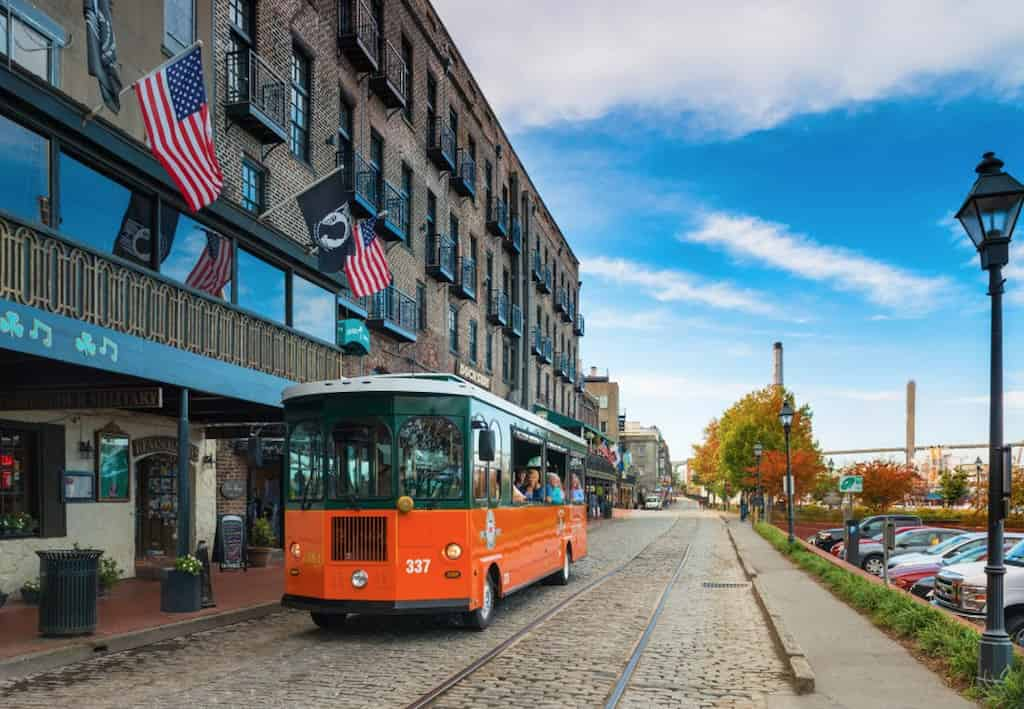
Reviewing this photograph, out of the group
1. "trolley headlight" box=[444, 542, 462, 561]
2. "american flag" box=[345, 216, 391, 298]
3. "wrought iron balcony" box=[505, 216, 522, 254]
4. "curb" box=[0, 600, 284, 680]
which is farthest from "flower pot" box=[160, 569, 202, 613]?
"wrought iron balcony" box=[505, 216, 522, 254]

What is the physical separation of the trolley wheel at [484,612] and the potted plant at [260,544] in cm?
923

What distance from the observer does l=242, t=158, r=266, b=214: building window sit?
1942cm

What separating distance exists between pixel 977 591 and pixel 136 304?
1201 cm

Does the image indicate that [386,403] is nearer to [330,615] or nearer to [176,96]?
[330,615]

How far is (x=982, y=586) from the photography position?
41.8 feet

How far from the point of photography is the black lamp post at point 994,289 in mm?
8547

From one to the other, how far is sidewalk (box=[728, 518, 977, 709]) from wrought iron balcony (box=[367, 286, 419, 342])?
488 inches

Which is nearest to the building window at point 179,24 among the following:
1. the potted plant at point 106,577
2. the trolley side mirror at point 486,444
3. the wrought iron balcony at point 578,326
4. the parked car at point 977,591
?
the potted plant at point 106,577

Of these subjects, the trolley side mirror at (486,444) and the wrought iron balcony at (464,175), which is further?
the wrought iron balcony at (464,175)

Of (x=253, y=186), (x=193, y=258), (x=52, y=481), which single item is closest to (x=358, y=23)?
(x=253, y=186)

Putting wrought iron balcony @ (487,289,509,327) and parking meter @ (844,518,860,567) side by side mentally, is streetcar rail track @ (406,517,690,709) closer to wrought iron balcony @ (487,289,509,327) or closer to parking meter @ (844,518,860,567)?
parking meter @ (844,518,860,567)

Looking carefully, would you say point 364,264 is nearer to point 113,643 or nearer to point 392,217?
point 392,217

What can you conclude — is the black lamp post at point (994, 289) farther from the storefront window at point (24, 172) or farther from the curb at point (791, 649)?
the storefront window at point (24, 172)

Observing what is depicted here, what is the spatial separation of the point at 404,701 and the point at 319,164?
16.9 metres
